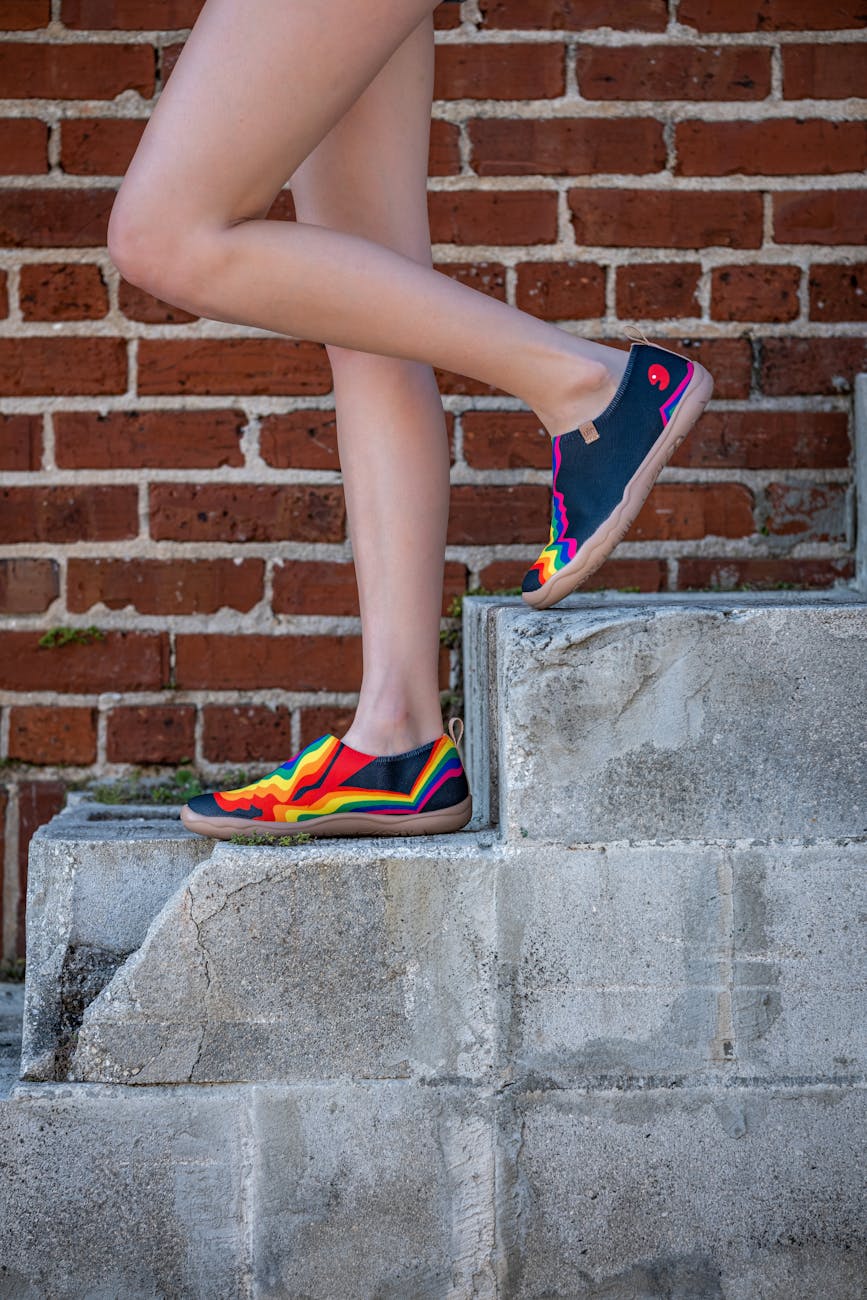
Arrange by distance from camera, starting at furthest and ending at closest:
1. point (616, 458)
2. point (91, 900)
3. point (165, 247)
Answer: point (91, 900), point (616, 458), point (165, 247)

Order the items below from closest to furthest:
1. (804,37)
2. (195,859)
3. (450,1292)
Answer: (450,1292)
(195,859)
(804,37)

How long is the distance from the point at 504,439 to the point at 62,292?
787mm

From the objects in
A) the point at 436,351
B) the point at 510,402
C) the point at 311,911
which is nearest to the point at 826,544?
the point at 510,402

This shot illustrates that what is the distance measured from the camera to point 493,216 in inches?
81.1

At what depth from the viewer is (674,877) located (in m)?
1.38

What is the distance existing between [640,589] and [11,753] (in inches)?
43.4

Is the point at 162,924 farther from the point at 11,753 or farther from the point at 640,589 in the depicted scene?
the point at 640,589

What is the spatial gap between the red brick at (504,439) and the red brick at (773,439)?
0.78 ft

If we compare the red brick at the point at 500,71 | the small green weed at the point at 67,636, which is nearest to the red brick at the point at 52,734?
the small green weed at the point at 67,636

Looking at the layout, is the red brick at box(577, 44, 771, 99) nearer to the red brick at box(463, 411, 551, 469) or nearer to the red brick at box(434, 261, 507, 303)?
the red brick at box(434, 261, 507, 303)

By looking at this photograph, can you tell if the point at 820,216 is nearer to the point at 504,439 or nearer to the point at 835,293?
the point at 835,293

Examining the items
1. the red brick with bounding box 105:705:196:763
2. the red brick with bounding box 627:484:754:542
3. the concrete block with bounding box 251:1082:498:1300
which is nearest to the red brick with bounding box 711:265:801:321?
the red brick with bounding box 627:484:754:542

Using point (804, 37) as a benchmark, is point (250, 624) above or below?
below

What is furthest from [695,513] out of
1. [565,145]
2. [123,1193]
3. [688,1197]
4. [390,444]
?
[123,1193]
